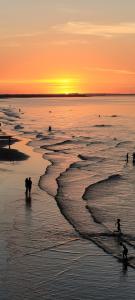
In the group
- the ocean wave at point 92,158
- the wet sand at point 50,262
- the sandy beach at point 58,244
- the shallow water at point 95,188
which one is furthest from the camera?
the ocean wave at point 92,158

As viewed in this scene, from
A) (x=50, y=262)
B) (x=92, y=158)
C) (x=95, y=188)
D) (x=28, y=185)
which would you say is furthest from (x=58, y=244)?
(x=92, y=158)

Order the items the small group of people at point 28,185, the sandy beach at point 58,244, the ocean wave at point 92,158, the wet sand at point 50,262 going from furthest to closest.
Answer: the ocean wave at point 92,158 < the small group of people at point 28,185 < the sandy beach at point 58,244 < the wet sand at point 50,262

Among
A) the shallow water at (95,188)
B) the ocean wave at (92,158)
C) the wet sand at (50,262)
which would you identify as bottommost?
the wet sand at (50,262)

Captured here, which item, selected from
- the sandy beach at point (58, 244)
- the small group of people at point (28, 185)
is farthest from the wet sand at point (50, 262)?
the small group of people at point (28, 185)

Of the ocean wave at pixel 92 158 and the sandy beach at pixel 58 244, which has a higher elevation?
the ocean wave at pixel 92 158

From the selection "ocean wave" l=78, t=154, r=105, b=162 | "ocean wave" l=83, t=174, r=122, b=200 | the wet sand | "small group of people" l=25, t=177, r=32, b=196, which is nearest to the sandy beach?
the wet sand

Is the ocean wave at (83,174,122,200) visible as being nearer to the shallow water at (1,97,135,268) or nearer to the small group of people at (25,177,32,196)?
the shallow water at (1,97,135,268)

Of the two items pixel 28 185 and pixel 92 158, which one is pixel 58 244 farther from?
pixel 92 158

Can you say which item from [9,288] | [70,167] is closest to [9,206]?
[9,288]

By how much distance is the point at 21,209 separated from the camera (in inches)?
1257

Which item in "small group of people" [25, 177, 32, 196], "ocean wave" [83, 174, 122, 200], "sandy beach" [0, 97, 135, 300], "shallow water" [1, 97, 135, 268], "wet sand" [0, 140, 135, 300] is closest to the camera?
"wet sand" [0, 140, 135, 300]

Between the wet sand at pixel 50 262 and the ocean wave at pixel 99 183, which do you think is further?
the ocean wave at pixel 99 183

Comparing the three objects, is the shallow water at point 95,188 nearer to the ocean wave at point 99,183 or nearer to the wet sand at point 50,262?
the ocean wave at point 99,183

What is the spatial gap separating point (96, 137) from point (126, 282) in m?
72.9
